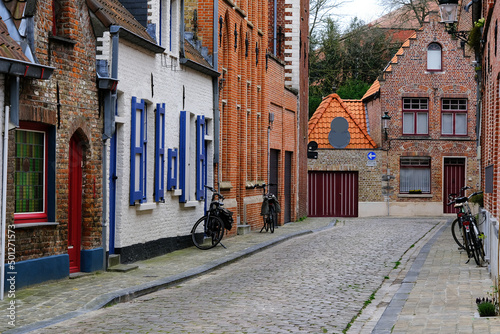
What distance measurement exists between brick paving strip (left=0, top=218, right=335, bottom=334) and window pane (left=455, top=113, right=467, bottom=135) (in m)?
21.9

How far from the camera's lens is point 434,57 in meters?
38.7

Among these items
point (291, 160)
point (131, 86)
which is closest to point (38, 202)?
point (131, 86)

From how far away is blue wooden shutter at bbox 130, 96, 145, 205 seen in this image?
14.8 metres

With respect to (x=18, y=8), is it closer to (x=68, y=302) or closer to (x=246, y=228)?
(x=68, y=302)

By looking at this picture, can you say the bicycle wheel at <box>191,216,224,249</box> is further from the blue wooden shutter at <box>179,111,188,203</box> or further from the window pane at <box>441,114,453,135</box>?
the window pane at <box>441,114,453,135</box>

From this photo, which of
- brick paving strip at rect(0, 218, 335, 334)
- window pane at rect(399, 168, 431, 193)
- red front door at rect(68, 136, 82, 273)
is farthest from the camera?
window pane at rect(399, 168, 431, 193)

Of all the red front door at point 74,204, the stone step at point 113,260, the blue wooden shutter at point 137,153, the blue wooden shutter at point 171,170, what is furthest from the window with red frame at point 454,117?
the red front door at point 74,204

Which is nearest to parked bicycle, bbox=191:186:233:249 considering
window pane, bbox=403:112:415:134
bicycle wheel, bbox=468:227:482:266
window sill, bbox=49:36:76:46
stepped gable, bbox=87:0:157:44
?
stepped gable, bbox=87:0:157:44

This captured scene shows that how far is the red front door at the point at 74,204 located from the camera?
1291cm

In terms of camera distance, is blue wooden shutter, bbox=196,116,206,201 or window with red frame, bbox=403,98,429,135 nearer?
blue wooden shutter, bbox=196,116,206,201

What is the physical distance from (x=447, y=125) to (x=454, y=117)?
0.49 m

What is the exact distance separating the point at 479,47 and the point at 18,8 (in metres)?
13.3

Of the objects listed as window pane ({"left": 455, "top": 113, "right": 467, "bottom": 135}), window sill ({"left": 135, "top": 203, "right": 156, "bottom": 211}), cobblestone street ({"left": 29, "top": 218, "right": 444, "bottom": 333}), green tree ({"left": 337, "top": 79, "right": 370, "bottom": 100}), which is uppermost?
green tree ({"left": 337, "top": 79, "right": 370, "bottom": 100})

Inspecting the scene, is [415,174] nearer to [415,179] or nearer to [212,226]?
[415,179]
